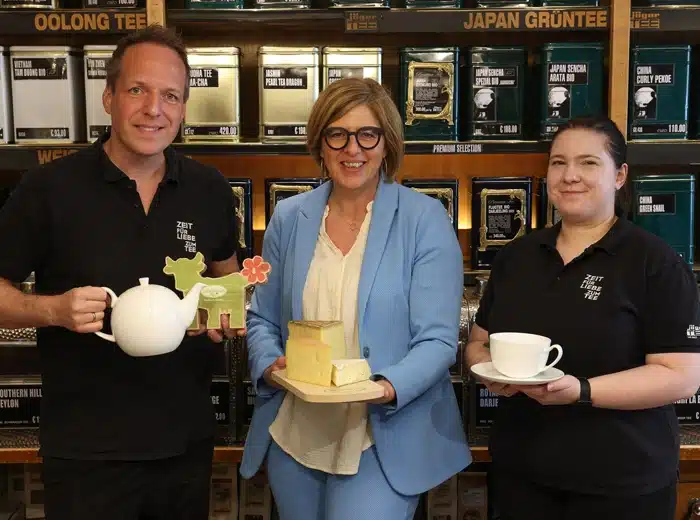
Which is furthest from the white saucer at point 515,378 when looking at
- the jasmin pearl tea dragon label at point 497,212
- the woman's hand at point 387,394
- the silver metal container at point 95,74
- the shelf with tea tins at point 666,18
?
the silver metal container at point 95,74

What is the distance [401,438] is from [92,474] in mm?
660

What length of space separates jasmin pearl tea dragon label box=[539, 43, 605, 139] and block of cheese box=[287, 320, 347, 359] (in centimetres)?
120

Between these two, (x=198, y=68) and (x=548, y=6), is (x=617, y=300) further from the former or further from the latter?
(x=198, y=68)

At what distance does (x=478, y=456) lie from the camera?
234 cm

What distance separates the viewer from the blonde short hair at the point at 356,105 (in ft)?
5.51

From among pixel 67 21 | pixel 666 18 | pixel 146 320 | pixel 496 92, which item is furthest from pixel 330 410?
pixel 666 18

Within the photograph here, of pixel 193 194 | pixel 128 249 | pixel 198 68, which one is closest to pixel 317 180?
pixel 198 68

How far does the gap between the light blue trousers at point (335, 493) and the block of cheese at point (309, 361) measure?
21cm

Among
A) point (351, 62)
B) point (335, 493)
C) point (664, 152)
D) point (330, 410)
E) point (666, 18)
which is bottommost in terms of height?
point (335, 493)

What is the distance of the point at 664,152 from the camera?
2.40m

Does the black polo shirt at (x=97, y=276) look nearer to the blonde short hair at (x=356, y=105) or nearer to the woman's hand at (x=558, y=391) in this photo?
Answer: the blonde short hair at (x=356, y=105)

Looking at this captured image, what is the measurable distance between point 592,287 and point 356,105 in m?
0.64

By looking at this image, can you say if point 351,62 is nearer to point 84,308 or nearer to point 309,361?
point 309,361

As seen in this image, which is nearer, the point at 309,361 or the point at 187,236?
the point at 309,361
